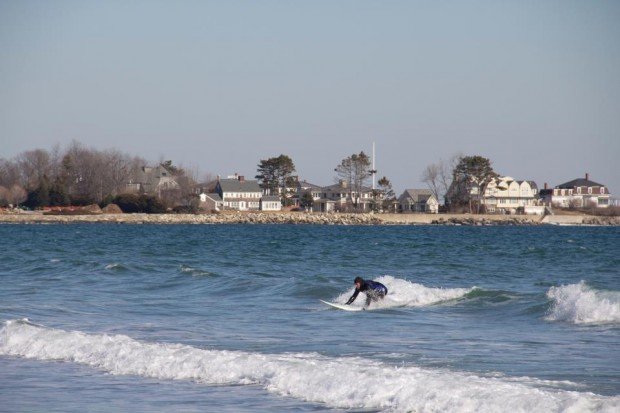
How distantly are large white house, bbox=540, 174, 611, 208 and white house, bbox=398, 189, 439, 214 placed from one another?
2158 centimetres

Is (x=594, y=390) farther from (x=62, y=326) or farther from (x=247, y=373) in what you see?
(x=62, y=326)

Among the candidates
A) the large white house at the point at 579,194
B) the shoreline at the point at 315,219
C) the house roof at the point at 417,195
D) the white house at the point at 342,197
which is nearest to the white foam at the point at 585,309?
the shoreline at the point at 315,219

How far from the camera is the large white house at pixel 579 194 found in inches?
6196

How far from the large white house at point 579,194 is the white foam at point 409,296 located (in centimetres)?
13450

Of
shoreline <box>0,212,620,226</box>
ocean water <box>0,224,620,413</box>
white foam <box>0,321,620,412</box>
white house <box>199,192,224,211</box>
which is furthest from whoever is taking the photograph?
→ white house <box>199,192,224,211</box>

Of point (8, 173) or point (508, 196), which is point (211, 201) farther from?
point (508, 196)

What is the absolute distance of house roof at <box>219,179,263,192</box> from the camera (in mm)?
141875

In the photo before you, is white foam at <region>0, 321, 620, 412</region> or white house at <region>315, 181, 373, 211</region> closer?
white foam at <region>0, 321, 620, 412</region>

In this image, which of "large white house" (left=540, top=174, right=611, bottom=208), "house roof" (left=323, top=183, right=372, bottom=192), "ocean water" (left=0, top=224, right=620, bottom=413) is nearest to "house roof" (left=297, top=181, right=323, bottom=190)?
"house roof" (left=323, top=183, right=372, bottom=192)

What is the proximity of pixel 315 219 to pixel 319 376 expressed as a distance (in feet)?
360

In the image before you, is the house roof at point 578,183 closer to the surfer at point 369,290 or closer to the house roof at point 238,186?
the house roof at point 238,186

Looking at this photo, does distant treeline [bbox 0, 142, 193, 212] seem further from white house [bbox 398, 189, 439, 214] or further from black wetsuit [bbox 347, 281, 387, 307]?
black wetsuit [bbox 347, 281, 387, 307]

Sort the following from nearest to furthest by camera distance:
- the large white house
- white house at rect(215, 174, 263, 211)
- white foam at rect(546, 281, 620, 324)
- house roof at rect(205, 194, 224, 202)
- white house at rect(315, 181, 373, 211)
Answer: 1. white foam at rect(546, 281, 620, 324)
2. house roof at rect(205, 194, 224, 202)
3. white house at rect(215, 174, 263, 211)
4. white house at rect(315, 181, 373, 211)
5. the large white house

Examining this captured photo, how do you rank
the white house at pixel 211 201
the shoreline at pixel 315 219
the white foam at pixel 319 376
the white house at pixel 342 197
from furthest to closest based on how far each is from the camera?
the white house at pixel 342 197
the white house at pixel 211 201
the shoreline at pixel 315 219
the white foam at pixel 319 376
